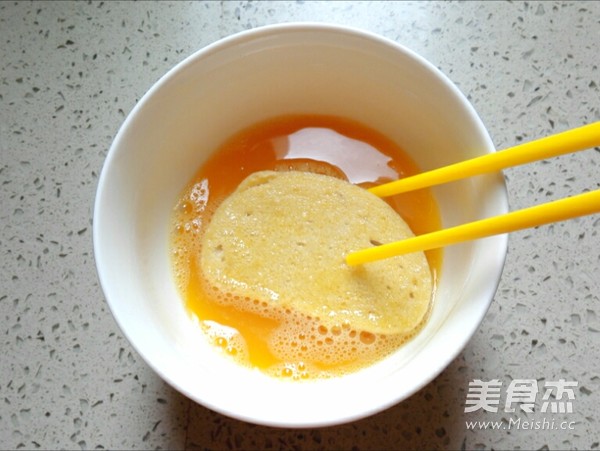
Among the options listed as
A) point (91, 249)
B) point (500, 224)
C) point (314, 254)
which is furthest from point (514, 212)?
point (91, 249)

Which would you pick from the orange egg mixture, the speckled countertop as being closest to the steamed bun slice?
the orange egg mixture

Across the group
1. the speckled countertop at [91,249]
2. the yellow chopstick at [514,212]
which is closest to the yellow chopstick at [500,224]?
the yellow chopstick at [514,212]

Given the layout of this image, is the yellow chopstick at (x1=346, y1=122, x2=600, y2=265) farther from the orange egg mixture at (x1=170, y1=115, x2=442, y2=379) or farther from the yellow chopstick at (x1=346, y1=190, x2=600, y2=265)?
the orange egg mixture at (x1=170, y1=115, x2=442, y2=379)

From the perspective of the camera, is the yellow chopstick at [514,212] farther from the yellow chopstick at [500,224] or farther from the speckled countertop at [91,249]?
the speckled countertop at [91,249]

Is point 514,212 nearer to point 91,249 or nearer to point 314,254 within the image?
point 314,254

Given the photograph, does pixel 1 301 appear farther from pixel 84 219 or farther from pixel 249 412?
pixel 249 412
